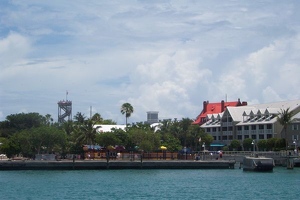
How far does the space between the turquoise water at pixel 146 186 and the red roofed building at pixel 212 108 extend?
81606 millimetres

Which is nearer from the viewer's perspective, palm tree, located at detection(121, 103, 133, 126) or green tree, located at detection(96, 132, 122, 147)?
green tree, located at detection(96, 132, 122, 147)

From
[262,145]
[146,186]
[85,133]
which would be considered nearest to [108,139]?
[85,133]

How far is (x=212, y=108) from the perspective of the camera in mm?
184625

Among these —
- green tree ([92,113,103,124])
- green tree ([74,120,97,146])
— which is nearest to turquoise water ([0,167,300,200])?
green tree ([74,120,97,146])

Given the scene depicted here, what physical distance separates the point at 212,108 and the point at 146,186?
369 ft

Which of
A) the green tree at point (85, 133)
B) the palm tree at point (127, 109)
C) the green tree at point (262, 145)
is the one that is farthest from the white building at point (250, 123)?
the green tree at point (85, 133)

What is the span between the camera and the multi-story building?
5694 inches

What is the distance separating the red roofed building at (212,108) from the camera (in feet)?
584

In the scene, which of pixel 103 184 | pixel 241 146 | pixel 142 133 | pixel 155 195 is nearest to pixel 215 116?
pixel 241 146

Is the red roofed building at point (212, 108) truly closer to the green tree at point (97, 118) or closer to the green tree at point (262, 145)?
the green tree at point (97, 118)

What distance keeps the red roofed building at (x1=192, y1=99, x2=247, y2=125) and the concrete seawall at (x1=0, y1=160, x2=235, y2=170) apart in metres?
64.7

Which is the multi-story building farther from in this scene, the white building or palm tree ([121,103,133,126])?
palm tree ([121,103,133,126])

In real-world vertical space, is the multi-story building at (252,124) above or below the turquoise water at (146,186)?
above

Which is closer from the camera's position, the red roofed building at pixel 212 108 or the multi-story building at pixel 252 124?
the multi-story building at pixel 252 124
